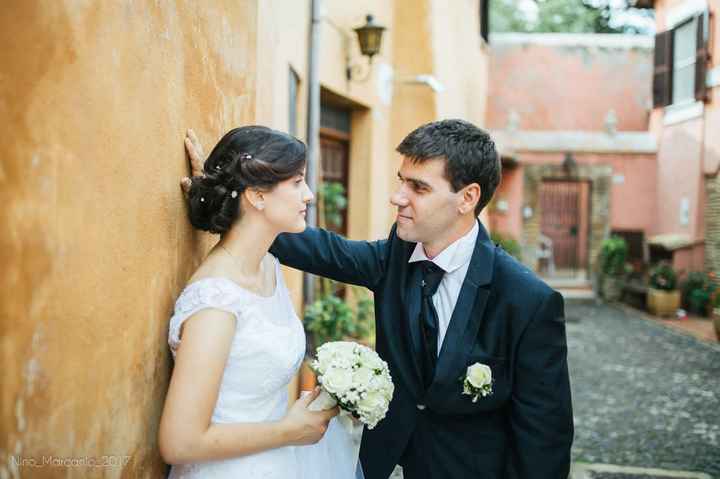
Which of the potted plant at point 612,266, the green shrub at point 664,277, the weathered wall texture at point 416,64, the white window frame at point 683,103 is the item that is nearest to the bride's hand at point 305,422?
the weathered wall texture at point 416,64

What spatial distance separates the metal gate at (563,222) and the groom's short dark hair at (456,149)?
633 inches

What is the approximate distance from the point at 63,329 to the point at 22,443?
0.23 metres

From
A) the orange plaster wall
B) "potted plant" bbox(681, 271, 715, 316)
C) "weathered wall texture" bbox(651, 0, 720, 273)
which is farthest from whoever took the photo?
the orange plaster wall

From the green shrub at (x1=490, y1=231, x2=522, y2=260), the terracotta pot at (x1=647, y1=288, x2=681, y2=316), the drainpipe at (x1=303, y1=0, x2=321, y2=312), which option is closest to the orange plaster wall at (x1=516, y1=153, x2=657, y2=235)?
the green shrub at (x1=490, y1=231, x2=522, y2=260)

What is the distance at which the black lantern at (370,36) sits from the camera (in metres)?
6.26

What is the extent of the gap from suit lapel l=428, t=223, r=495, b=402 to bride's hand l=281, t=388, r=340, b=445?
37cm

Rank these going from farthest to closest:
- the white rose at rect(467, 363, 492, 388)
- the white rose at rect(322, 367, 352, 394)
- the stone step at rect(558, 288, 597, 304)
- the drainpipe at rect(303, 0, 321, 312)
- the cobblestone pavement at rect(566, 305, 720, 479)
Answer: the stone step at rect(558, 288, 597, 304)
the drainpipe at rect(303, 0, 321, 312)
the cobblestone pavement at rect(566, 305, 720, 479)
the white rose at rect(467, 363, 492, 388)
the white rose at rect(322, 367, 352, 394)

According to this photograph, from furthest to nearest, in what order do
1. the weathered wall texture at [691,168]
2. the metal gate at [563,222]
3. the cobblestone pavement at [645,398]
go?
the metal gate at [563,222] → the weathered wall texture at [691,168] → the cobblestone pavement at [645,398]

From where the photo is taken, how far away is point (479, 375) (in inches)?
80.2

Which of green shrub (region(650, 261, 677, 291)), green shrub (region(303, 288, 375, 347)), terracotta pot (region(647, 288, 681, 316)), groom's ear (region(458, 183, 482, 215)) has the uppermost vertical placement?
groom's ear (region(458, 183, 482, 215))

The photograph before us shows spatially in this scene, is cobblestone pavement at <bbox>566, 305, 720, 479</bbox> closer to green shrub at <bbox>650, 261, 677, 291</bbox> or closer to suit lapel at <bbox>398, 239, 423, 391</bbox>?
green shrub at <bbox>650, 261, 677, 291</bbox>

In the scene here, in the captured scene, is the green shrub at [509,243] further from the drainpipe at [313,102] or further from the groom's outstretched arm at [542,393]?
the groom's outstretched arm at [542,393]

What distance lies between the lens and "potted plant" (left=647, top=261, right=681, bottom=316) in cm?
1234

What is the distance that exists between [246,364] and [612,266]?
13925mm
